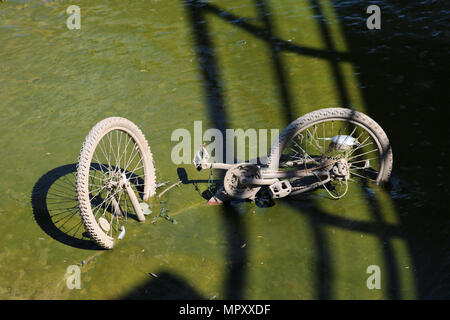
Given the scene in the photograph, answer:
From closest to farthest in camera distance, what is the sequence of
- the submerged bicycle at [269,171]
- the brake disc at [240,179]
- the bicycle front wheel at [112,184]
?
the bicycle front wheel at [112,184]
the submerged bicycle at [269,171]
the brake disc at [240,179]

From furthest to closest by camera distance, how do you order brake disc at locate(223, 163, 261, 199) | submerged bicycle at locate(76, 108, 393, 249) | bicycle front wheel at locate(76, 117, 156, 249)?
brake disc at locate(223, 163, 261, 199) < submerged bicycle at locate(76, 108, 393, 249) < bicycle front wheel at locate(76, 117, 156, 249)

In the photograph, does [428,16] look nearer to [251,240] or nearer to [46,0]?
[251,240]

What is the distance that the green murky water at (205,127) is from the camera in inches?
150

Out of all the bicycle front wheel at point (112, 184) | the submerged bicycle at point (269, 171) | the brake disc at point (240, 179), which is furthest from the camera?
the brake disc at point (240, 179)

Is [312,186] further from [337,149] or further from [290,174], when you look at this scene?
[337,149]

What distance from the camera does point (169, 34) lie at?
691 centimetres

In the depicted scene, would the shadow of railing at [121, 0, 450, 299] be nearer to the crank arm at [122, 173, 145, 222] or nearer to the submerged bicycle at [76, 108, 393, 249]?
the submerged bicycle at [76, 108, 393, 249]

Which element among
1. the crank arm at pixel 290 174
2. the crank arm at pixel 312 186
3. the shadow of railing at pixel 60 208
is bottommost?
the shadow of railing at pixel 60 208

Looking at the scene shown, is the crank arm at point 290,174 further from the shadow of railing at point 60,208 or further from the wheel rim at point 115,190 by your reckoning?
the shadow of railing at point 60,208

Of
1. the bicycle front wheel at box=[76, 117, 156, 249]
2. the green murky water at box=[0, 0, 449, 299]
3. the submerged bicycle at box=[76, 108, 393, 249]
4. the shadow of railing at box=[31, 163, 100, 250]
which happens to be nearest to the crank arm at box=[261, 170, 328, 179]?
the submerged bicycle at box=[76, 108, 393, 249]

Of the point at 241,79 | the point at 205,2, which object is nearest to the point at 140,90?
the point at 241,79

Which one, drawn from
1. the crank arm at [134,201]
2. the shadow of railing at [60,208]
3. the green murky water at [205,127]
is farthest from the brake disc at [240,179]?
the shadow of railing at [60,208]

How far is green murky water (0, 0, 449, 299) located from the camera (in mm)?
3818
